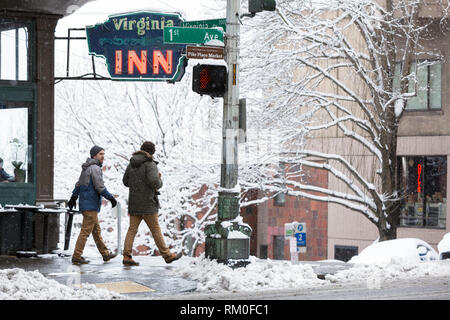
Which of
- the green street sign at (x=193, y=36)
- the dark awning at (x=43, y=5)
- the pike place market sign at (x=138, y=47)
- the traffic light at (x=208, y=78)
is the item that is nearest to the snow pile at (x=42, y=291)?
the traffic light at (x=208, y=78)

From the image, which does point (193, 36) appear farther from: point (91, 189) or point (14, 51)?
point (14, 51)

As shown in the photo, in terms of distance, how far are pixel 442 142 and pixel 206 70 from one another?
690 inches

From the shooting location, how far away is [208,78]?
1216 centimetres

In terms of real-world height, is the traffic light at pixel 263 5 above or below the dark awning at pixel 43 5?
below

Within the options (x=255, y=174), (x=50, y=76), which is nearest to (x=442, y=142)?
(x=255, y=174)

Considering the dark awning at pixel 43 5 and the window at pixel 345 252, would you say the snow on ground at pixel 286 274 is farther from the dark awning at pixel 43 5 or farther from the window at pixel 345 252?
the window at pixel 345 252

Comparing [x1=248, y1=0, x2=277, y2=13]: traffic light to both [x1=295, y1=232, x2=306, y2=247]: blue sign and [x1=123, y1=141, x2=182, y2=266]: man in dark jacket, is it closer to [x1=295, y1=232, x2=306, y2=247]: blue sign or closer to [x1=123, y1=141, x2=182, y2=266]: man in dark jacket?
[x1=123, y1=141, x2=182, y2=266]: man in dark jacket

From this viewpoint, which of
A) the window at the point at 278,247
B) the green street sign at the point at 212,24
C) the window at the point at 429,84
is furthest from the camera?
the window at the point at 278,247

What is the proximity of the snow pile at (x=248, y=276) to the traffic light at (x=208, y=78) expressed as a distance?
2.60 metres

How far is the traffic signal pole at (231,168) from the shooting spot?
40.2 feet

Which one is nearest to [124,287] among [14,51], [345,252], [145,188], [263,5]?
[145,188]

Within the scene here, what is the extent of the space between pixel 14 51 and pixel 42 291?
638 cm
